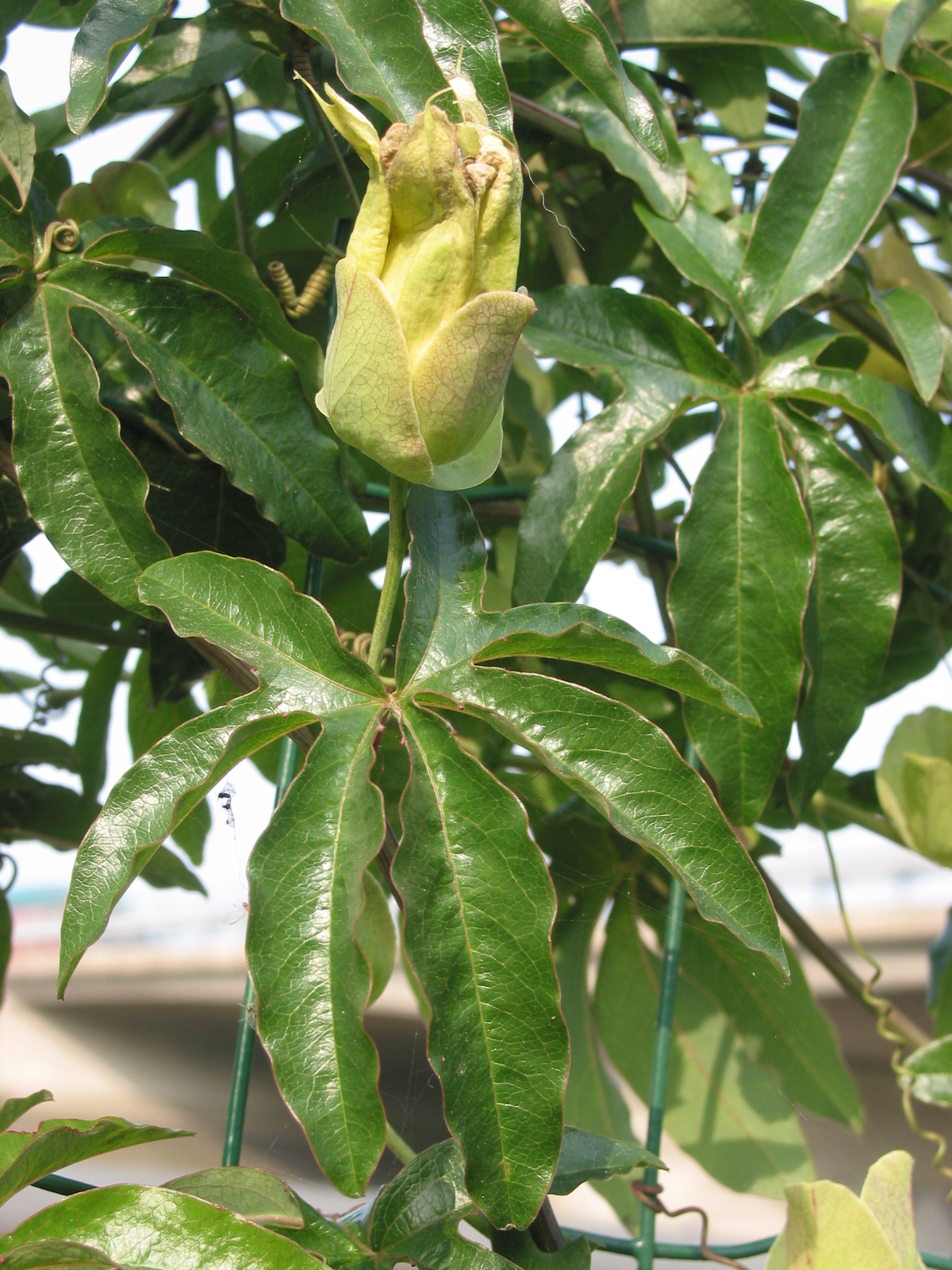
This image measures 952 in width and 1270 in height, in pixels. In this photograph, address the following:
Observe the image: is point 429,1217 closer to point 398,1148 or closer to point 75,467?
point 398,1148

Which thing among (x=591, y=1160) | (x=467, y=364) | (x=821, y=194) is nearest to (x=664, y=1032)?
(x=591, y=1160)

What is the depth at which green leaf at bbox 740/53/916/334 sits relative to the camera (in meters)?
0.59

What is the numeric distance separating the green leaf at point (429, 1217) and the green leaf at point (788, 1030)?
0.30 metres

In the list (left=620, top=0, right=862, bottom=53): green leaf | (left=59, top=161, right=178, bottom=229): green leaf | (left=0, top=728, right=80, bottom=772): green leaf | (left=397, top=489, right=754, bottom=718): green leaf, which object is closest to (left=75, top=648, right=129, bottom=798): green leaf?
(left=0, top=728, right=80, bottom=772): green leaf

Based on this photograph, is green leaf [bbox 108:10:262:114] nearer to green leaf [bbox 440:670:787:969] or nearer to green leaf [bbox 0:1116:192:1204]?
green leaf [bbox 440:670:787:969]

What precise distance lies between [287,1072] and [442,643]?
168mm

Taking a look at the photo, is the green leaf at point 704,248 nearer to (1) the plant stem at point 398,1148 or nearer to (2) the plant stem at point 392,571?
(2) the plant stem at point 392,571

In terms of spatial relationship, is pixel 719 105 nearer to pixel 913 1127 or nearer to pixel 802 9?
pixel 802 9

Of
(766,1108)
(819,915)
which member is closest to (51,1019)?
(819,915)

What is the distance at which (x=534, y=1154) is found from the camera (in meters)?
0.36

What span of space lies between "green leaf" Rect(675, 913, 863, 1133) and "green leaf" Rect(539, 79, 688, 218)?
0.43m

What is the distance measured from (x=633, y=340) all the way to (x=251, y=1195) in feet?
1.47

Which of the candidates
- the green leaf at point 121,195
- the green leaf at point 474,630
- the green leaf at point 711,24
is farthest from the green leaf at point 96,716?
the green leaf at point 711,24

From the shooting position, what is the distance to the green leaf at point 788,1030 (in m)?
0.70
